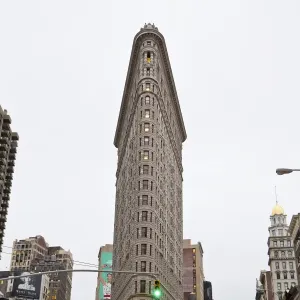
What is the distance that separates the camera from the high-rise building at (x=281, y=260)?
168 m

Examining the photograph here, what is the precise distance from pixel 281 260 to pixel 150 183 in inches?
3474

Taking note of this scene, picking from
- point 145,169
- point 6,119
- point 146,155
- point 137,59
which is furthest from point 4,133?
point 145,169

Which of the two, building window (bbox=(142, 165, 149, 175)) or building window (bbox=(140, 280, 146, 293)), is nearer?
building window (bbox=(140, 280, 146, 293))

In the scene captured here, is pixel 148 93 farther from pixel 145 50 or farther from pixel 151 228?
pixel 151 228

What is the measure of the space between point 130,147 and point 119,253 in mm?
26525

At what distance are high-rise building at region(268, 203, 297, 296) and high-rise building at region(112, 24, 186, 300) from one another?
46.4 m

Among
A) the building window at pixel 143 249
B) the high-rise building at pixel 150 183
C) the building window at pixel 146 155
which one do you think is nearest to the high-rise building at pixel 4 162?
the high-rise building at pixel 150 183

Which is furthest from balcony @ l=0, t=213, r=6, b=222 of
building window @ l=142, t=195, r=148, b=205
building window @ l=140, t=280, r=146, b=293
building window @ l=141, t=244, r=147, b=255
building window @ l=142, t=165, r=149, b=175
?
building window @ l=140, t=280, r=146, b=293

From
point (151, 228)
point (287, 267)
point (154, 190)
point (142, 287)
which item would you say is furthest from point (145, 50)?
point (287, 267)

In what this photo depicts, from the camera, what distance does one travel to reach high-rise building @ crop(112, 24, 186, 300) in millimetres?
99750

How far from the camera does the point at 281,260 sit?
174 meters

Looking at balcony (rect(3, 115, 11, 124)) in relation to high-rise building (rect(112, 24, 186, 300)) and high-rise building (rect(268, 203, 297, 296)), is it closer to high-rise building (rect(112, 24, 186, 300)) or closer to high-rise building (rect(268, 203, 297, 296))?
high-rise building (rect(112, 24, 186, 300))

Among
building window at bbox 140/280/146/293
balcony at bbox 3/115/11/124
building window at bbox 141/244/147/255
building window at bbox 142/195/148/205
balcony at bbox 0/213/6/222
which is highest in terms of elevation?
balcony at bbox 3/115/11/124

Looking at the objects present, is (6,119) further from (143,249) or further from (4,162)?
(143,249)
